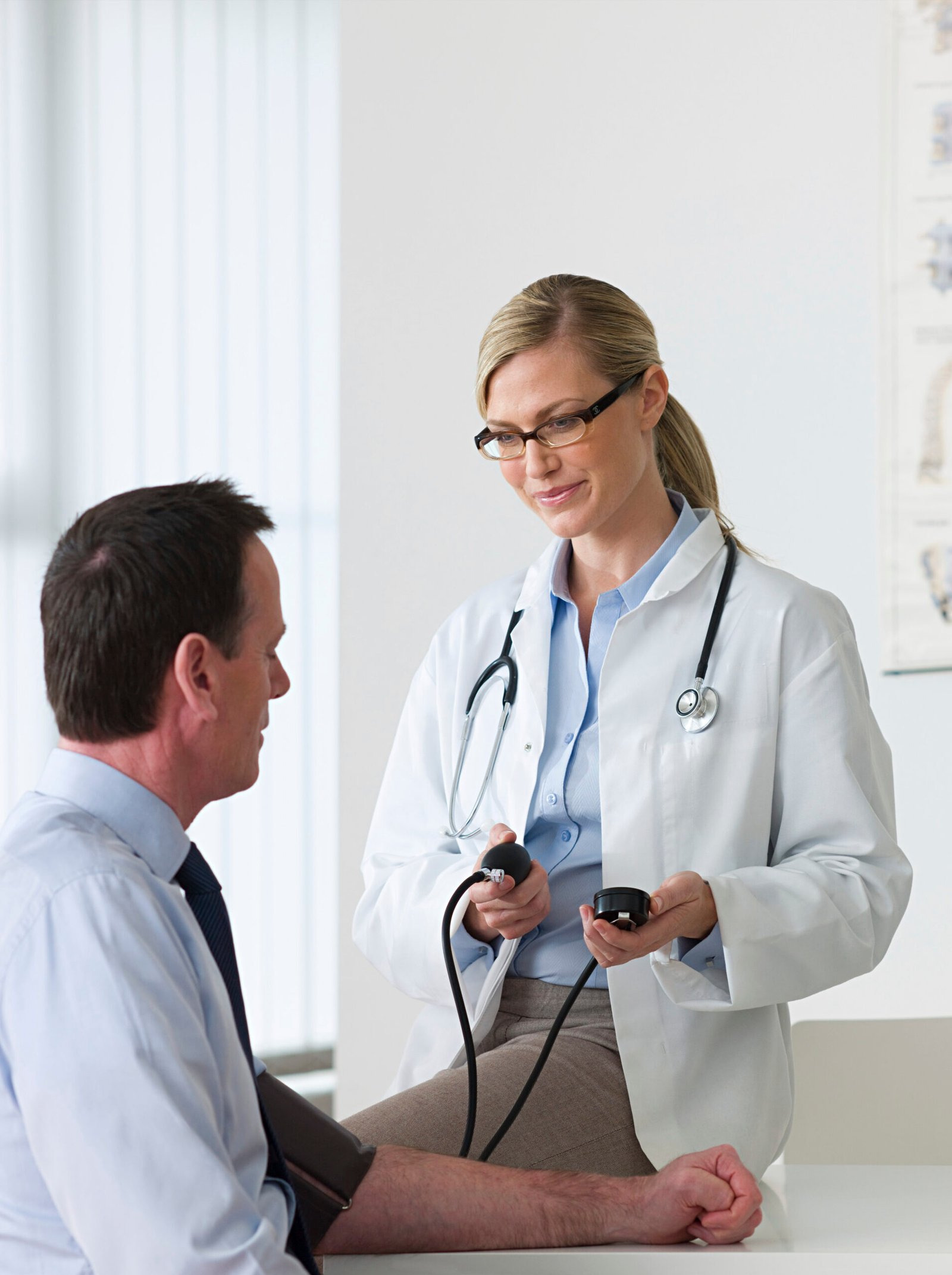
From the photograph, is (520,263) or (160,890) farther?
(520,263)

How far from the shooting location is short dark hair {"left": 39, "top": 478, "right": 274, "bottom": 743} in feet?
3.40

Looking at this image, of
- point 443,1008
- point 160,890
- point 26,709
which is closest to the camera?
point 160,890

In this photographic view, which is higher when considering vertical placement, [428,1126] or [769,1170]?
[428,1126]

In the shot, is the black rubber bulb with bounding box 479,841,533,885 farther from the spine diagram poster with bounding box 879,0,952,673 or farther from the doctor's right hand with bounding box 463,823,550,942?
the spine diagram poster with bounding box 879,0,952,673

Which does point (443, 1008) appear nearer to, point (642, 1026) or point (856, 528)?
point (642, 1026)

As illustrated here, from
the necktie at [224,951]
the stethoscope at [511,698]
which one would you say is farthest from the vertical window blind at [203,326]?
the necktie at [224,951]

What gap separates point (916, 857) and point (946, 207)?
128 cm

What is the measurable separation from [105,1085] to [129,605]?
356mm

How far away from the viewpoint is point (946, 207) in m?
2.64

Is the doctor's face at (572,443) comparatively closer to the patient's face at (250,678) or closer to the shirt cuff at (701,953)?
the shirt cuff at (701,953)

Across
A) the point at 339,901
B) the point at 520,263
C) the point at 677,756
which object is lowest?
the point at 339,901

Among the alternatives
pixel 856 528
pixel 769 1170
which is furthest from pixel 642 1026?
pixel 856 528

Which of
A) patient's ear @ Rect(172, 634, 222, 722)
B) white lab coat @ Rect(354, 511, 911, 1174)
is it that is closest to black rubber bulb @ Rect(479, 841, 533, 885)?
white lab coat @ Rect(354, 511, 911, 1174)

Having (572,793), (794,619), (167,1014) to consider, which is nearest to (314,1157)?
(167,1014)
